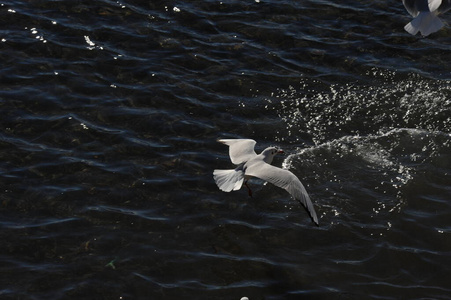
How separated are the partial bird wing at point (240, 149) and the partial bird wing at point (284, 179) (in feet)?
0.96

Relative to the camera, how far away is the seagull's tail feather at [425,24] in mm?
11250

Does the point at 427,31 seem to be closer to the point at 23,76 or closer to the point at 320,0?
the point at 320,0

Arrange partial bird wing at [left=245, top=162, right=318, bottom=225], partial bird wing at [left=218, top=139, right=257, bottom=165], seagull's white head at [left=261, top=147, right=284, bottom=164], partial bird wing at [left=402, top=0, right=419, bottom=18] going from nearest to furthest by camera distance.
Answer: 1. partial bird wing at [left=245, top=162, right=318, bottom=225]
2. partial bird wing at [left=218, top=139, right=257, bottom=165]
3. seagull's white head at [left=261, top=147, right=284, bottom=164]
4. partial bird wing at [left=402, top=0, right=419, bottom=18]

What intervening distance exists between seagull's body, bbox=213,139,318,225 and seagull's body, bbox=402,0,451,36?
3052mm

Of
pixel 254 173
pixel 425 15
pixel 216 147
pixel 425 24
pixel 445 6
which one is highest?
pixel 445 6

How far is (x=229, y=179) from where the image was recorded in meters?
9.52

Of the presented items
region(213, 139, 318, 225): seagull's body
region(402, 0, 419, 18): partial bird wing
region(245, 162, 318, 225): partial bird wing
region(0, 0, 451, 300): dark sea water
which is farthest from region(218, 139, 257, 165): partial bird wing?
region(402, 0, 419, 18): partial bird wing

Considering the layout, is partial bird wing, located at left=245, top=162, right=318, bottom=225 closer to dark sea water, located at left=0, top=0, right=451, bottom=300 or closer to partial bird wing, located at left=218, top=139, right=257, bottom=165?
partial bird wing, located at left=218, top=139, right=257, bottom=165

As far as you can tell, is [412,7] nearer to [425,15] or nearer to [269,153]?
[425,15]

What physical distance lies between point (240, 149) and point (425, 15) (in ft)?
12.4

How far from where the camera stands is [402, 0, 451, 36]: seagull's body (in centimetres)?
1126

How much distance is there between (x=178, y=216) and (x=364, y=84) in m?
4.93

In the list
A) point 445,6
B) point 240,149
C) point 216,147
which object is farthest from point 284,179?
point 445,6

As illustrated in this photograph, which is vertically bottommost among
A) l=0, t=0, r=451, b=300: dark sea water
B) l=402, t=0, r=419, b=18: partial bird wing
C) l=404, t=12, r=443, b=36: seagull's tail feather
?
l=0, t=0, r=451, b=300: dark sea water
